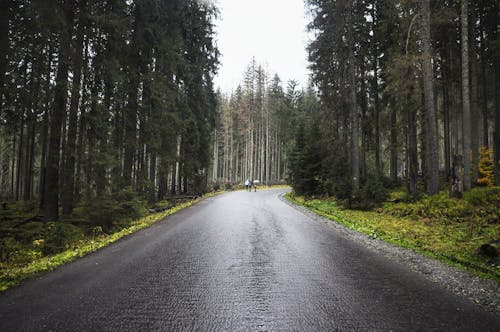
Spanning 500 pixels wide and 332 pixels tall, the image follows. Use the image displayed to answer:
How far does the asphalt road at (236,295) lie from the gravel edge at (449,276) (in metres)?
0.25

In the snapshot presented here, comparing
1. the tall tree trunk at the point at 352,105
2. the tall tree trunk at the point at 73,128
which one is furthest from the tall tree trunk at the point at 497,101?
the tall tree trunk at the point at 73,128

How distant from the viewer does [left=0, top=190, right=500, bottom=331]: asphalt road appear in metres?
2.86

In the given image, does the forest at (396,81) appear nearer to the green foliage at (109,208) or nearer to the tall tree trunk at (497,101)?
the tall tree trunk at (497,101)

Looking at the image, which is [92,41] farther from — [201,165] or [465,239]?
[201,165]

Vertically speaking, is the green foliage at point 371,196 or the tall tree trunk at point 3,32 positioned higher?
the tall tree trunk at point 3,32

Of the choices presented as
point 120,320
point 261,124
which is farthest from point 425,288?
point 261,124

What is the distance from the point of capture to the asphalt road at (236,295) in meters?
2.86

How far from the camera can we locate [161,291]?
372cm

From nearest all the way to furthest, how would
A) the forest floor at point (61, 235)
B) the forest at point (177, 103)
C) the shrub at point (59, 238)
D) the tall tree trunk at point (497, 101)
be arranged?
the forest floor at point (61, 235) < the shrub at point (59, 238) < the forest at point (177, 103) < the tall tree trunk at point (497, 101)

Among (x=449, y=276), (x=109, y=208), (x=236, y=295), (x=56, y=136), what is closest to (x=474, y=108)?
(x=449, y=276)

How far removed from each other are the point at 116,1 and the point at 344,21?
38.6 ft

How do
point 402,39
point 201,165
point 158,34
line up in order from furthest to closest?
1. point 201,165
2. point 402,39
3. point 158,34

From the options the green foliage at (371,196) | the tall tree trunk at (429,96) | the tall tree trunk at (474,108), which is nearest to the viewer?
the tall tree trunk at (429,96)

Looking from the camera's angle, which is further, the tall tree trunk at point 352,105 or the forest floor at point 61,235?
the tall tree trunk at point 352,105
